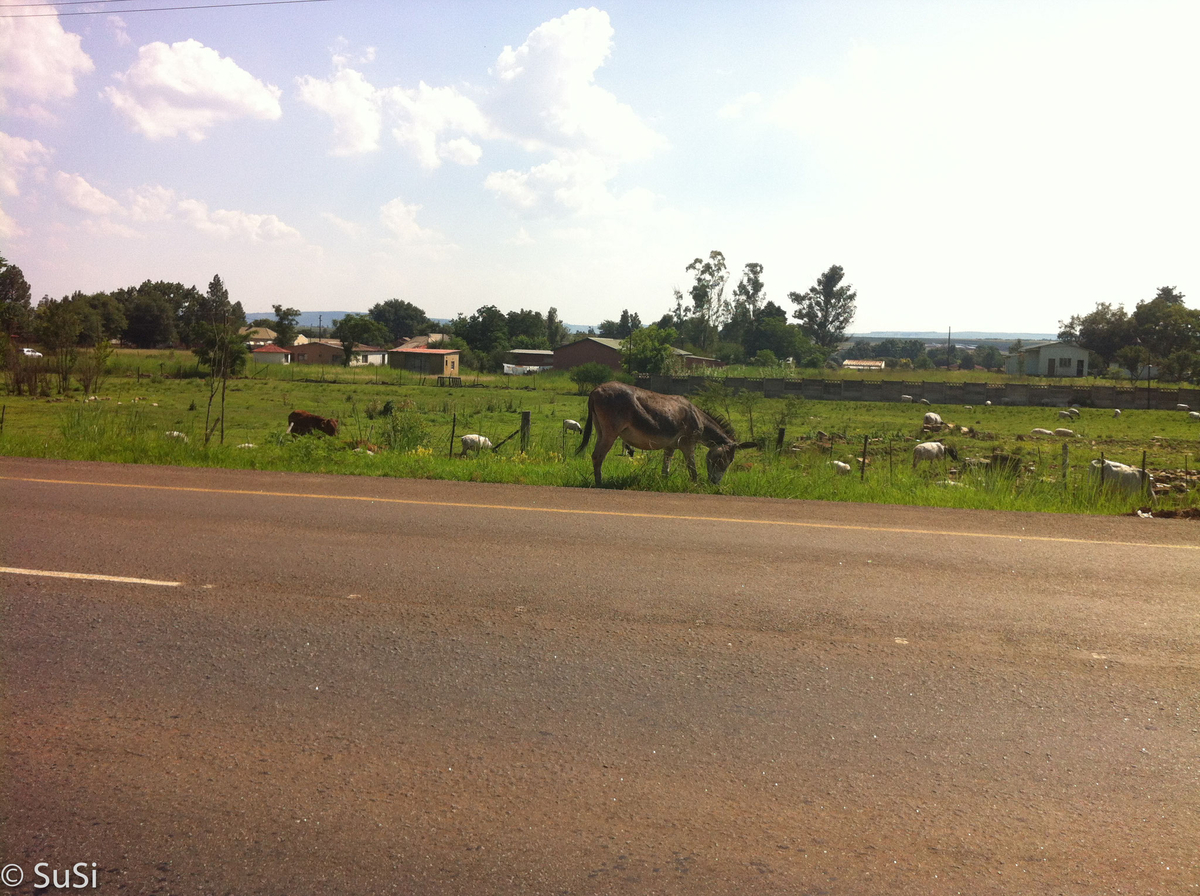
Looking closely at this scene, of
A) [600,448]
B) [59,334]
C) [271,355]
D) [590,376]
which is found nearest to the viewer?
[600,448]

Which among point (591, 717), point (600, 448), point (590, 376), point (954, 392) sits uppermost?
point (590, 376)

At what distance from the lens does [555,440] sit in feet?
63.1

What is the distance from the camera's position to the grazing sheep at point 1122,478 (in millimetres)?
13487

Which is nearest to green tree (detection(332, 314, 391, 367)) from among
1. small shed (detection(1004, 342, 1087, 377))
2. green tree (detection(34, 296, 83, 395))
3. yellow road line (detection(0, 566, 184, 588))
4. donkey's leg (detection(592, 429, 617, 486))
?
green tree (detection(34, 296, 83, 395))

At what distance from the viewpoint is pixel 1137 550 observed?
8453 mm

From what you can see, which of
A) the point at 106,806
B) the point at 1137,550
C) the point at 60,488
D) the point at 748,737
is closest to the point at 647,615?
the point at 748,737

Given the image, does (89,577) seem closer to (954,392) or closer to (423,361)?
(954,392)

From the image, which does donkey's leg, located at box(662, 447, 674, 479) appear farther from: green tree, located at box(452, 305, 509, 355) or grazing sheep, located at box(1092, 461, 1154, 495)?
green tree, located at box(452, 305, 509, 355)

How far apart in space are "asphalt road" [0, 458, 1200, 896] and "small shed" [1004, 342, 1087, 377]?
90.1 m

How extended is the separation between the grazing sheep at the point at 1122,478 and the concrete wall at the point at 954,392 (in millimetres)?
36518

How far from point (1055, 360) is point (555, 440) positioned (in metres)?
85.1

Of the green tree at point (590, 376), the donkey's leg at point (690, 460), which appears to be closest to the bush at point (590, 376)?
the green tree at point (590, 376)

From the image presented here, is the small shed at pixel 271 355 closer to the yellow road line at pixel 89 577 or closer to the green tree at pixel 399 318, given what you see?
the green tree at pixel 399 318

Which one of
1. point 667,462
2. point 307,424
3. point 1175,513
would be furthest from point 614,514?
point 307,424
